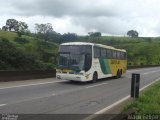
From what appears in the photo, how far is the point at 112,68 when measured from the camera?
30.6 metres

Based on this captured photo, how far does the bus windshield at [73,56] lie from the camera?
77.8 ft

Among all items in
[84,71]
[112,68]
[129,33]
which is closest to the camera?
[84,71]

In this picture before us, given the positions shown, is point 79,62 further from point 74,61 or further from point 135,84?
point 135,84

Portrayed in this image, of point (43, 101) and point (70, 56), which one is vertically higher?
point (70, 56)

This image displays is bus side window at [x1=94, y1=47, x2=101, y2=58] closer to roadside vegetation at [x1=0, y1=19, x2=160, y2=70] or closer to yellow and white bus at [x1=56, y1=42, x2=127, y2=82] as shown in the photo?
yellow and white bus at [x1=56, y1=42, x2=127, y2=82]

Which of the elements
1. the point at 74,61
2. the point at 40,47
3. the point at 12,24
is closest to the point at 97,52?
the point at 74,61

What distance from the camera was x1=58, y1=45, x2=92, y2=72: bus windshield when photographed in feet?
77.8

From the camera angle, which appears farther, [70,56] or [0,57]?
[0,57]

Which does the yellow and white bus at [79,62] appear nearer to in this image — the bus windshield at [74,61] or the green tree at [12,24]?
the bus windshield at [74,61]

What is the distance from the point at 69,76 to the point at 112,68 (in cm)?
773

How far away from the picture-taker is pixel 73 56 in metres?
23.9

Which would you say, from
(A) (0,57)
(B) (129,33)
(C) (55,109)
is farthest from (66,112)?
(B) (129,33)

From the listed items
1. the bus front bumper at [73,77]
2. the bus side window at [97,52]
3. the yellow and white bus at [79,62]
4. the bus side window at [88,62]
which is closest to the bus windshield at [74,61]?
the yellow and white bus at [79,62]

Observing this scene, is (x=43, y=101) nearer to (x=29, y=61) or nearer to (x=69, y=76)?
(x=69, y=76)
